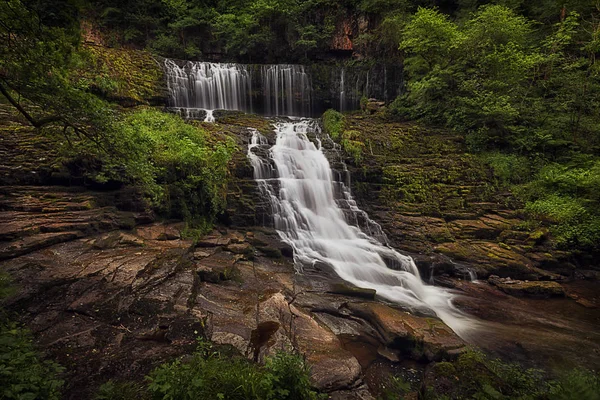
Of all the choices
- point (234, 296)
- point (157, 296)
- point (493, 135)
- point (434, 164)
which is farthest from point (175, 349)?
point (493, 135)

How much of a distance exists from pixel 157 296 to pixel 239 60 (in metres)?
20.1

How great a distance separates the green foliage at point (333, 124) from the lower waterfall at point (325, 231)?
1.23 meters

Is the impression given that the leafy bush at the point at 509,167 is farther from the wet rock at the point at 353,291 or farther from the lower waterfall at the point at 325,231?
the wet rock at the point at 353,291

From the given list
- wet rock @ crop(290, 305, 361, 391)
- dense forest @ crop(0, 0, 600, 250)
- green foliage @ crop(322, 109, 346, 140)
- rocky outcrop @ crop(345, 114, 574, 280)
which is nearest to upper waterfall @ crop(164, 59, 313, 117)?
dense forest @ crop(0, 0, 600, 250)

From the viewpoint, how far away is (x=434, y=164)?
13.4m

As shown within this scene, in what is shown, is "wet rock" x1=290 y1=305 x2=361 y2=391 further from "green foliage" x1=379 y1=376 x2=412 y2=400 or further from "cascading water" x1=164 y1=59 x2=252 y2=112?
"cascading water" x1=164 y1=59 x2=252 y2=112

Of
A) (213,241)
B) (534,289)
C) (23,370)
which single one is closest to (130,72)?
(213,241)

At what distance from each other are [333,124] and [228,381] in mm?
13782

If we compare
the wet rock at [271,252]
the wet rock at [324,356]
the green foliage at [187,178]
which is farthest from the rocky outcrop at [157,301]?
the green foliage at [187,178]

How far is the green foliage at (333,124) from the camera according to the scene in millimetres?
14773

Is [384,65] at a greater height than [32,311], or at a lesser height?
greater

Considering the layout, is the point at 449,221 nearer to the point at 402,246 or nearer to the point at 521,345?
the point at 402,246

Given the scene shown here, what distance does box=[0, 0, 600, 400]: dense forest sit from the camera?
3.49 metres

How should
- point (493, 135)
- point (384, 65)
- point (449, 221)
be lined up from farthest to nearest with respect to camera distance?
1. point (384, 65)
2. point (493, 135)
3. point (449, 221)
